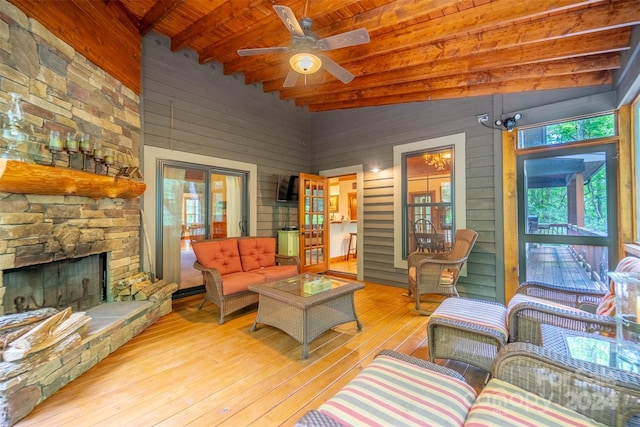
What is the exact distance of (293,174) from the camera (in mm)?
6125

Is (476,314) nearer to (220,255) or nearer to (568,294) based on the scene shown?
(568,294)

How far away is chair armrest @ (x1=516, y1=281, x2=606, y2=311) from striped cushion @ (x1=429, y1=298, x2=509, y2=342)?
0.56 m

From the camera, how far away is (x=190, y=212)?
14.8 ft

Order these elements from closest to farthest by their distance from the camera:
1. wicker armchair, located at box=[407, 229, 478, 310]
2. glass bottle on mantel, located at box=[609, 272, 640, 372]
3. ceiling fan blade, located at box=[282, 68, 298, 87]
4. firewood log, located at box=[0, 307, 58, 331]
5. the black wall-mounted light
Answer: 1. glass bottle on mantel, located at box=[609, 272, 640, 372]
2. firewood log, located at box=[0, 307, 58, 331]
3. ceiling fan blade, located at box=[282, 68, 298, 87]
4. wicker armchair, located at box=[407, 229, 478, 310]
5. the black wall-mounted light

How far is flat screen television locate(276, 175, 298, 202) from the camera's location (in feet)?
18.9

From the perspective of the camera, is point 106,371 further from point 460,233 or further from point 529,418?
point 460,233

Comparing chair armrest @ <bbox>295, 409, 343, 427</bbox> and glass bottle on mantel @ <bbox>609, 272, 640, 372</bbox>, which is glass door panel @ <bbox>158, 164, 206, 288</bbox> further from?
glass bottle on mantel @ <bbox>609, 272, 640, 372</bbox>

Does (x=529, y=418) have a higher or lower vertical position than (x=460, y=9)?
lower

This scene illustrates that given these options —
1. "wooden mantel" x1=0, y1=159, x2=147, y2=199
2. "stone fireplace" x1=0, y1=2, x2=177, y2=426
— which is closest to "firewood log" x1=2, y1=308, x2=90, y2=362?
"stone fireplace" x1=0, y1=2, x2=177, y2=426

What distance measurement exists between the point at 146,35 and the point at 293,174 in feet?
11.0

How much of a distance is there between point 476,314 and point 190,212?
4185mm

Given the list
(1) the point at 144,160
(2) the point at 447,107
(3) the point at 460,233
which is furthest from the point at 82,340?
(2) the point at 447,107

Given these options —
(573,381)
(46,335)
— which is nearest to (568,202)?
(573,381)

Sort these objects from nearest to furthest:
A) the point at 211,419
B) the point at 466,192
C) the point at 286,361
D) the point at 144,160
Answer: the point at 211,419
the point at 286,361
the point at 144,160
the point at 466,192
